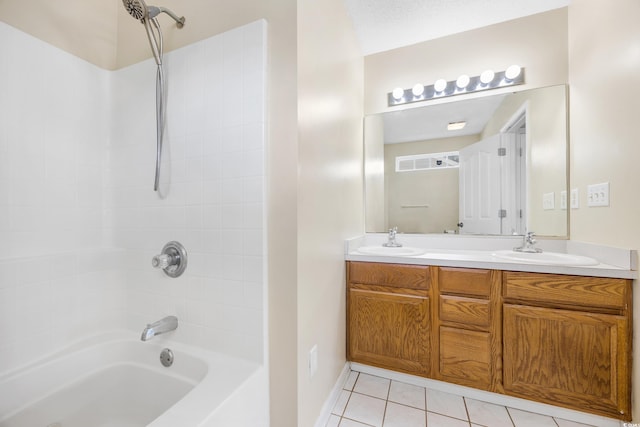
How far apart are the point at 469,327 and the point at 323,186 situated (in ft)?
3.88

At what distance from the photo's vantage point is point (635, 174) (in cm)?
117

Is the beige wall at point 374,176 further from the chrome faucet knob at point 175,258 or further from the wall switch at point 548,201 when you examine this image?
the chrome faucet knob at point 175,258

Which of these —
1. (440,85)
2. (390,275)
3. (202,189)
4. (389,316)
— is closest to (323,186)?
(202,189)

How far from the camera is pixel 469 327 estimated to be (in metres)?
1.49

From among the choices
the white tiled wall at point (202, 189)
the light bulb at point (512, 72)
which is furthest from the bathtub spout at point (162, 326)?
the light bulb at point (512, 72)

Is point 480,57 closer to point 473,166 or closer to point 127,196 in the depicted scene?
point 473,166

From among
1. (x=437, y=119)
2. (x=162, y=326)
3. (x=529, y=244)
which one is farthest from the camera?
(x=437, y=119)

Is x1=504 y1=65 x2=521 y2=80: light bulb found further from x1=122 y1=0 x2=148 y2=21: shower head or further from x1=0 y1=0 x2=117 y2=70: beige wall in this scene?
x1=0 y1=0 x2=117 y2=70: beige wall

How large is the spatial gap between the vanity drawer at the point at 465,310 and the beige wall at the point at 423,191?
0.67 meters

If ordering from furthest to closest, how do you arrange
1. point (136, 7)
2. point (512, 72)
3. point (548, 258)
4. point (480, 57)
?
1. point (480, 57)
2. point (512, 72)
3. point (548, 258)
4. point (136, 7)

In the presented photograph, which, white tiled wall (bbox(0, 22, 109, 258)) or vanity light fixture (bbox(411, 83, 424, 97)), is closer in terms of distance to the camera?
white tiled wall (bbox(0, 22, 109, 258))

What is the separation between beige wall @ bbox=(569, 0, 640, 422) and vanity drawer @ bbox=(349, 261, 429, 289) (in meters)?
0.94

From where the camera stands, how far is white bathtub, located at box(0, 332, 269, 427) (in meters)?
0.91

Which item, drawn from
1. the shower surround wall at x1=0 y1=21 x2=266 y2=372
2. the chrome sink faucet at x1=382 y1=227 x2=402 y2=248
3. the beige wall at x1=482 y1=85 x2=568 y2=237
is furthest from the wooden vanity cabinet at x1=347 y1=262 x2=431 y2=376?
the beige wall at x1=482 y1=85 x2=568 y2=237
